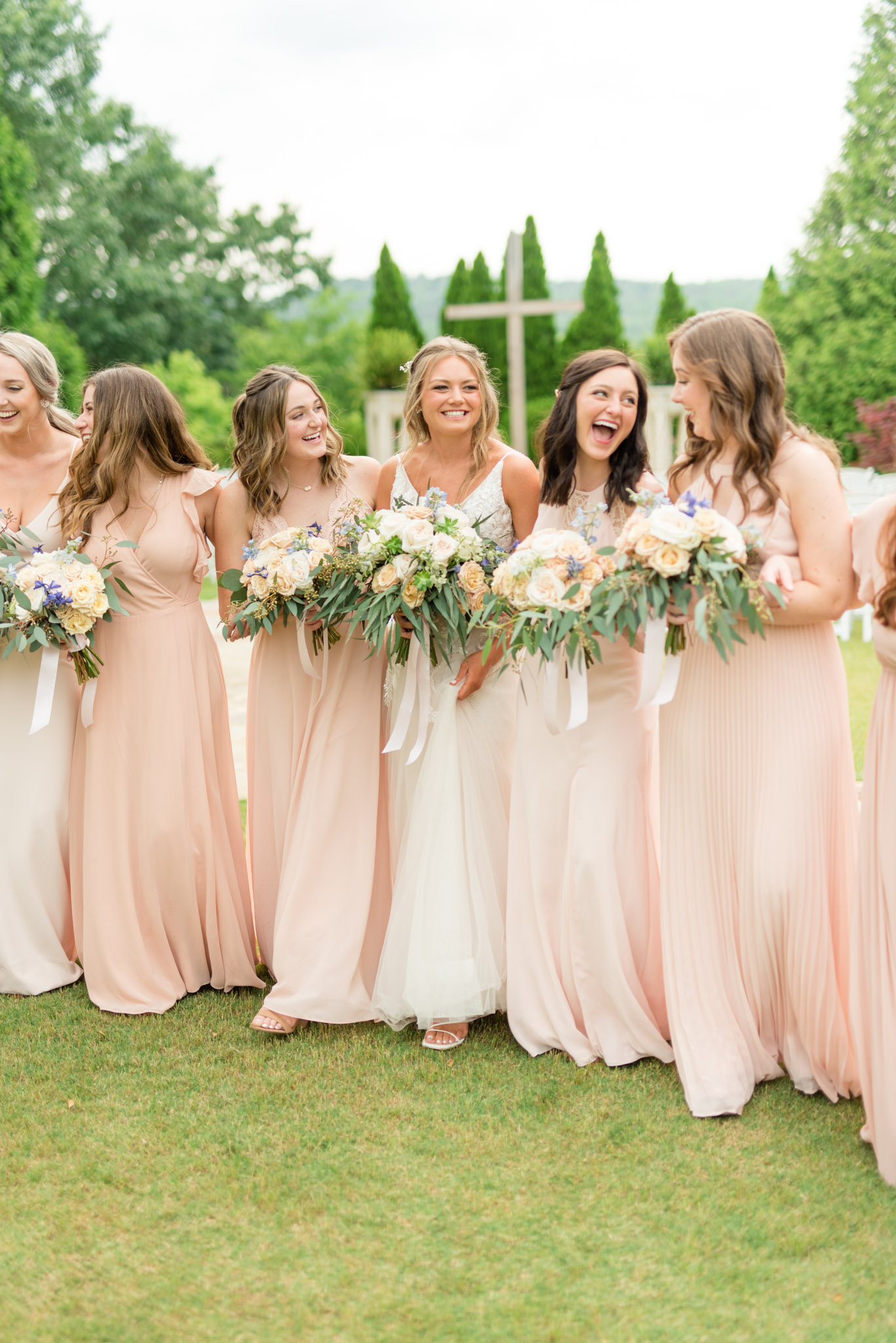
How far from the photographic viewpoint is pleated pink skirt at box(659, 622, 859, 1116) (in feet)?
12.6

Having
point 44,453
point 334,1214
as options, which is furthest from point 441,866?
point 44,453

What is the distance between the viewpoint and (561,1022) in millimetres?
4348

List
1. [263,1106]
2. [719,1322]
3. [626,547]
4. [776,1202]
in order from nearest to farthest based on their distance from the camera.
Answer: [719,1322] → [776,1202] → [626,547] → [263,1106]

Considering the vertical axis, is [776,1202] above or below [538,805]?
below

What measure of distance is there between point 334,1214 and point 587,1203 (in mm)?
717

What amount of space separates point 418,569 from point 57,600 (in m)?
1.42

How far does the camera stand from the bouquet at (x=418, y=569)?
168 inches

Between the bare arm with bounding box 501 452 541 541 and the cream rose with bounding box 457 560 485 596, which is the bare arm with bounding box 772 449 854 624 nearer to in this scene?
the cream rose with bounding box 457 560 485 596

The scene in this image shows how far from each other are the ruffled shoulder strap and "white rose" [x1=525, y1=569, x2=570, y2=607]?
5.94 feet

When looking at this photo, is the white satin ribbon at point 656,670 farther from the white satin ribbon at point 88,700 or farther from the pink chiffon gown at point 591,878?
the white satin ribbon at point 88,700

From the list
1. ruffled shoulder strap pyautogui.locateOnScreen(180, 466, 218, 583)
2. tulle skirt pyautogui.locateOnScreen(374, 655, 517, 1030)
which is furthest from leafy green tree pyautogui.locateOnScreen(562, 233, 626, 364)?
tulle skirt pyautogui.locateOnScreen(374, 655, 517, 1030)

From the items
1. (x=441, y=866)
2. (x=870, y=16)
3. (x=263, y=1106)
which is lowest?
(x=263, y=1106)

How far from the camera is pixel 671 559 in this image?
11.6ft

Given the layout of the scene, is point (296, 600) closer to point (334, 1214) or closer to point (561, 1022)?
point (561, 1022)
